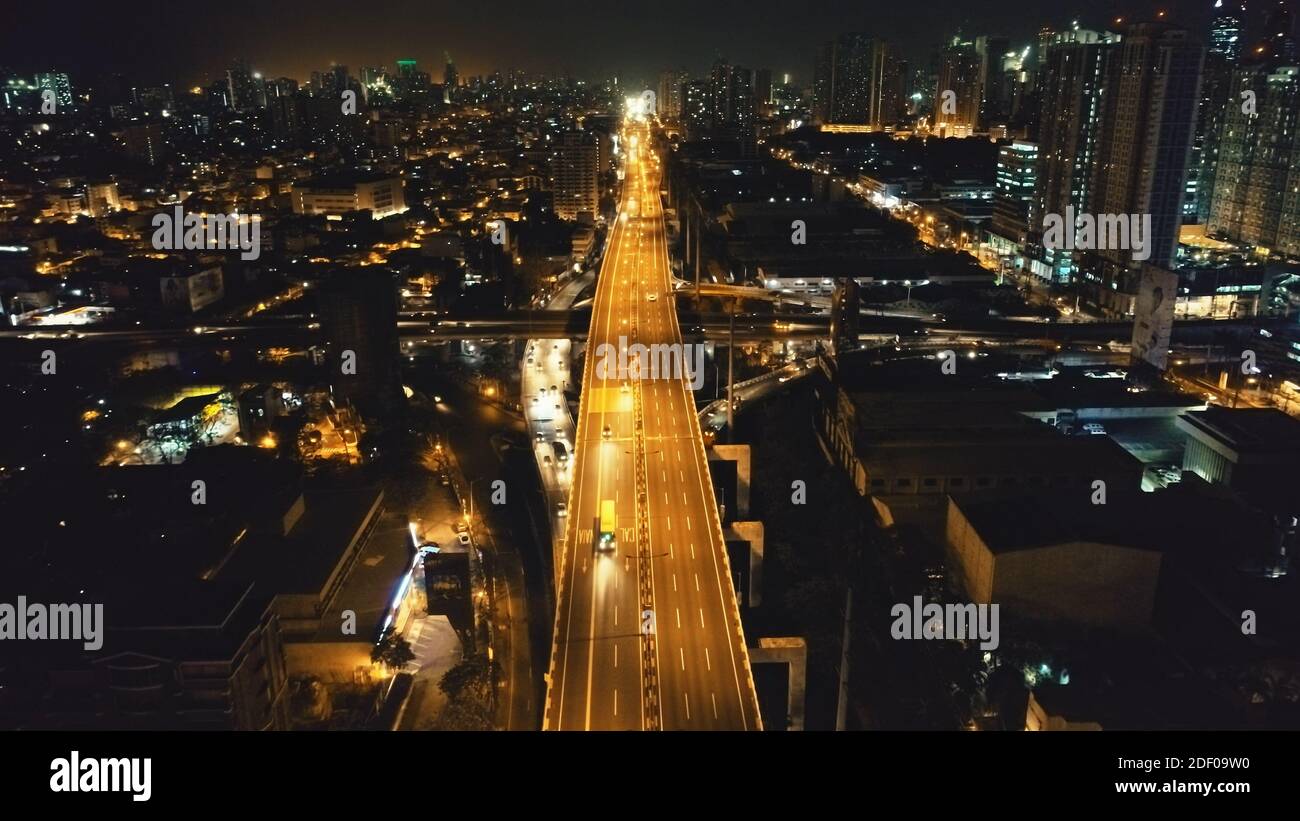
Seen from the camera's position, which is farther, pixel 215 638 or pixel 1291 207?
pixel 1291 207

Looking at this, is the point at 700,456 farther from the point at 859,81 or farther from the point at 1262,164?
the point at 859,81

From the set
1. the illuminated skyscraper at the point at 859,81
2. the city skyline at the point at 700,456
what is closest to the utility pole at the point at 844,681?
the city skyline at the point at 700,456

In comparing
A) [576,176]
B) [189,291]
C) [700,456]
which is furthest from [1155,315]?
[576,176]

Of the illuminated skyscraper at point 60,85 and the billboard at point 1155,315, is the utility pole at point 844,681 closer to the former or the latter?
the billboard at point 1155,315

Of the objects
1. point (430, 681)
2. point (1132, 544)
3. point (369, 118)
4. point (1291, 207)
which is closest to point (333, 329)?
point (430, 681)

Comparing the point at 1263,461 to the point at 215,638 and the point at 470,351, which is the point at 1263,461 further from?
the point at 470,351
